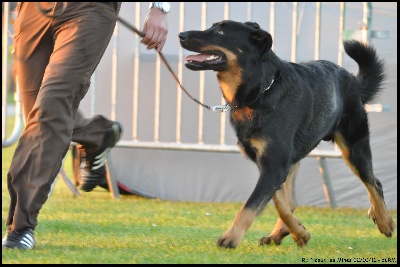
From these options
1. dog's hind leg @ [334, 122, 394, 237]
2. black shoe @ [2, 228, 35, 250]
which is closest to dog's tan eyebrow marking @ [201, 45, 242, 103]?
dog's hind leg @ [334, 122, 394, 237]

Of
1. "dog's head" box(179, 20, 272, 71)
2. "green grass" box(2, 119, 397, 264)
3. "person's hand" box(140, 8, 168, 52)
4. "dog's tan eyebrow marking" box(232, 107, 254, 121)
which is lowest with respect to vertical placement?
"green grass" box(2, 119, 397, 264)

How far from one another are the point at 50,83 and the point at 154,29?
64 cm

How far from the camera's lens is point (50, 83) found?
4.45 meters

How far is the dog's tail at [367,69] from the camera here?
19.5 ft

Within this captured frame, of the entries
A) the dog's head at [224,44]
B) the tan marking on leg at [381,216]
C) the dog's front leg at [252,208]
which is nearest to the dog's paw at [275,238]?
the dog's front leg at [252,208]

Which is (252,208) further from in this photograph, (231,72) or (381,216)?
(381,216)

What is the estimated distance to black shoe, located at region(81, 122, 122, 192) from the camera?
5.34 m

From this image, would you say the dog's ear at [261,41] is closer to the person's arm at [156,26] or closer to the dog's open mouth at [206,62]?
the dog's open mouth at [206,62]

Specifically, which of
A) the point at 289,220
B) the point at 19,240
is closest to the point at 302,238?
the point at 289,220

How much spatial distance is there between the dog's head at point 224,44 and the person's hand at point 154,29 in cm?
28

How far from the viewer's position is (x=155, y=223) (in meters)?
6.14

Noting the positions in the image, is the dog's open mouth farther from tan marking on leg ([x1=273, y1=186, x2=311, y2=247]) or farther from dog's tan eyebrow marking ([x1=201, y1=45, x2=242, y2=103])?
tan marking on leg ([x1=273, y1=186, x2=311, y2=247])

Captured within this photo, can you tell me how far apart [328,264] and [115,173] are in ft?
11.9

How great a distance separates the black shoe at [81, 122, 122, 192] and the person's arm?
762 mm
